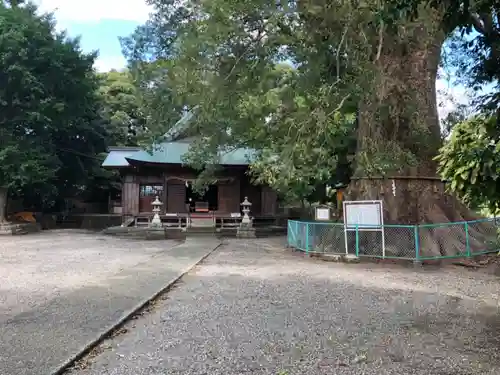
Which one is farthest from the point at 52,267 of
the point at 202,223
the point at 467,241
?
the point at 202,223

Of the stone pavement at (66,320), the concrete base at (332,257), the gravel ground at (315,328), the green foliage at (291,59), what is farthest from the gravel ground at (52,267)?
the concrete base at (332,257)

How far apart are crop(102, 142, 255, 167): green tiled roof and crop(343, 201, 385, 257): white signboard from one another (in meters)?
9.63

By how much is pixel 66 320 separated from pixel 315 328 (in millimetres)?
3135

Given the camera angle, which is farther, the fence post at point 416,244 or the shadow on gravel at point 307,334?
the fence post at point 416,244

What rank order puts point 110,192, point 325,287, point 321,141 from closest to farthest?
point 321,141, point 325,287, point 110,192

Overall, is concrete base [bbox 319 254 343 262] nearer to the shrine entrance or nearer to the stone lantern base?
the stone lantern base

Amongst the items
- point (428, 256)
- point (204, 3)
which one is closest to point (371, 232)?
point (428, 256)

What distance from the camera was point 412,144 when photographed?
40.5 feet

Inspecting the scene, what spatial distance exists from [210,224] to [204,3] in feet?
45.8

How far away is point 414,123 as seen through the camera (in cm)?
1180

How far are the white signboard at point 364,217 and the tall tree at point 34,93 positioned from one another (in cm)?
1620

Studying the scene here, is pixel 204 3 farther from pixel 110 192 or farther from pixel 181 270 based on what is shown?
pixel 110 192

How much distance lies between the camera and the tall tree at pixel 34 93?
21.5m

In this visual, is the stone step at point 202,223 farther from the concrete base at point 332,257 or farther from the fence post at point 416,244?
the fence post at point 416,244
